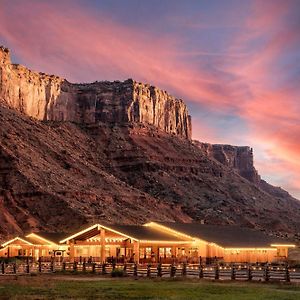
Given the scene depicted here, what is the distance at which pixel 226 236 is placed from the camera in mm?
74000

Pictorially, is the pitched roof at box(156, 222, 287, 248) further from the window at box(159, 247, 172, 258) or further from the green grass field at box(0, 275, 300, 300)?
the green grass field at box(0, 275, 300, 300)

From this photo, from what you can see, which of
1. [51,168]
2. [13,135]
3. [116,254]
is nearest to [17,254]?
[116,254]

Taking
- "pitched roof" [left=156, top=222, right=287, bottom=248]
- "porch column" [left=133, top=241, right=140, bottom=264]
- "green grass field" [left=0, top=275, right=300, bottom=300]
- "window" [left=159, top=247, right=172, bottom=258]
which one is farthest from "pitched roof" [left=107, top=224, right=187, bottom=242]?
"green grass field" [left=0, top=275, right=300, bottom=300]

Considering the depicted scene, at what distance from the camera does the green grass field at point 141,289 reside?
36.2 m

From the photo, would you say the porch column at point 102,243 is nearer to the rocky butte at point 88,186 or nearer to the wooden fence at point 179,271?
the wooden fence at point 179,271

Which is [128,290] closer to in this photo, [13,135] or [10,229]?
[10,229]

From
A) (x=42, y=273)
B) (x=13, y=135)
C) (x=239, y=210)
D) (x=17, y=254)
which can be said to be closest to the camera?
(x=42, y=273)

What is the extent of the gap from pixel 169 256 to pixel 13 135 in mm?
94301

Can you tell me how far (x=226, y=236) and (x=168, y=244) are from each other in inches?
305

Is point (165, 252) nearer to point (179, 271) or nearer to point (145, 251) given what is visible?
Answer: point (145, 251)

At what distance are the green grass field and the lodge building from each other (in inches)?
695

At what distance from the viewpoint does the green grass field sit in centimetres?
3619

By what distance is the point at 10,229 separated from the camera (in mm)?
117562

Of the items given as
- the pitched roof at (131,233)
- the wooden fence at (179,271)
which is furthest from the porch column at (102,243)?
the wooden fence at (179,271)
